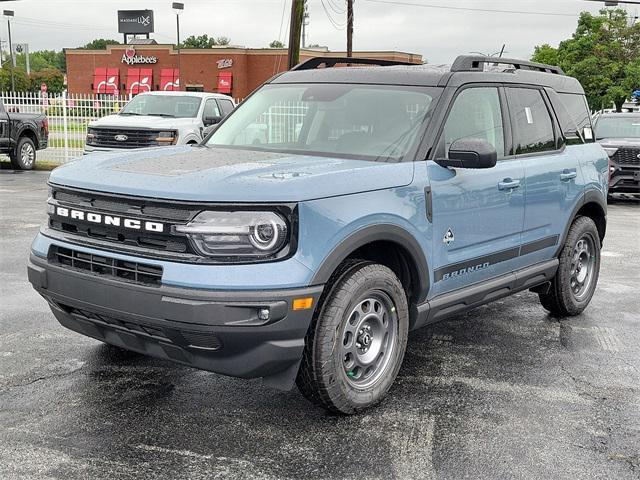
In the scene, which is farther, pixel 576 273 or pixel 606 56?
pixel 606 56

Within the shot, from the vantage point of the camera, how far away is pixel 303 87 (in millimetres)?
5395

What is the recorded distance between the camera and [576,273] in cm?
648

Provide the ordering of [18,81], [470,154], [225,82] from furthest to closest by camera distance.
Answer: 1. [18,81]
2. [225,82]
3. [470,154]

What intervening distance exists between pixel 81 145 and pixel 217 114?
24.0 feet

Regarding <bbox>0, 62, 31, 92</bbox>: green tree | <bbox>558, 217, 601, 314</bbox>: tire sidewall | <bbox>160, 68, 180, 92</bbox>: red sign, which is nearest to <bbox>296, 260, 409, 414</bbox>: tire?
<bbox>558, 217, 601, 314</bbox>: tire sidewall

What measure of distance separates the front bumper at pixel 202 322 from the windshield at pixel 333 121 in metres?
1.35

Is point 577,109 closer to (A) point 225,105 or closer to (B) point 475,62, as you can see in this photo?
(B) point 475,62

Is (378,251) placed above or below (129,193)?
below

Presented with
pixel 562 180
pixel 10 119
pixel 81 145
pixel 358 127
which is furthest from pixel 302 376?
pixel 81 145

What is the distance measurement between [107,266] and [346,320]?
1.27 m

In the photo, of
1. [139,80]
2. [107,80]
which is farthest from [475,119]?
[107,80]

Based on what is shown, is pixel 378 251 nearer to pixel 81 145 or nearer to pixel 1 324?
pixel 1 324

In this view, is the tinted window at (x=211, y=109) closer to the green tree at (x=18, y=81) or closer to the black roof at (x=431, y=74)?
the black roof at (x=431, y=74)

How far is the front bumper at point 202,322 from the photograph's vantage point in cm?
351
